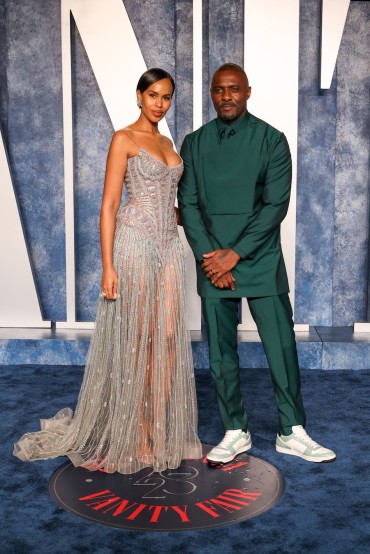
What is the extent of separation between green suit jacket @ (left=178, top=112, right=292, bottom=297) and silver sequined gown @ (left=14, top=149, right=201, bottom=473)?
0.31 ft

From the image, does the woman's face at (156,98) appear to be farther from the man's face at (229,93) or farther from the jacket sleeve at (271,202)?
the jacket sleeve at (271,202)

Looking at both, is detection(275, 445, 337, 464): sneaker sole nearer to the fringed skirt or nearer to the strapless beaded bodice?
the fringed skirt

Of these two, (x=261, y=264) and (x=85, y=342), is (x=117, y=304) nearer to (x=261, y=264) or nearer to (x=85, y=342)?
(x=261, y=264)

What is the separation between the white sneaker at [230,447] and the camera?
3.06m

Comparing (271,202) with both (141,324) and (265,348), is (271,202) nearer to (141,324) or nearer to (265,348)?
(265,348)

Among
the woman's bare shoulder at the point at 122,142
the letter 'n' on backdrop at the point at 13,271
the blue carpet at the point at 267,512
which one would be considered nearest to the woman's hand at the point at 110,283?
the woman's bare shoulder at the point at 122,142

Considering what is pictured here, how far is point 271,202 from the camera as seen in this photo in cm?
303

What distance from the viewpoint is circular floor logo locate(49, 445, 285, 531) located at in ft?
8.44

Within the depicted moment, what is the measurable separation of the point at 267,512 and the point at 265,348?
74 centimetres

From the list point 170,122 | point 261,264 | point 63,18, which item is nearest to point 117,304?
point 261,264

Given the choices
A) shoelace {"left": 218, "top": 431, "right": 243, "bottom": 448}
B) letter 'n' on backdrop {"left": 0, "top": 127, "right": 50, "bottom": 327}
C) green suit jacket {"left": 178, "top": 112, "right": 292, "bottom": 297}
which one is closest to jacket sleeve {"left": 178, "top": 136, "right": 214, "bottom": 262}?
green suit jacket {"left": 178, "top": 112, "right": 292, "bottom": 297}

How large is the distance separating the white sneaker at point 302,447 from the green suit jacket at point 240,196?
0.62m

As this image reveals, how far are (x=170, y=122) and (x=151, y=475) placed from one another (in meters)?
2.63

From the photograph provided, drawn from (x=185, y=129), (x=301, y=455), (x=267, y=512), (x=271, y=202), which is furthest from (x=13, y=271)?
(x=267, y=512)
